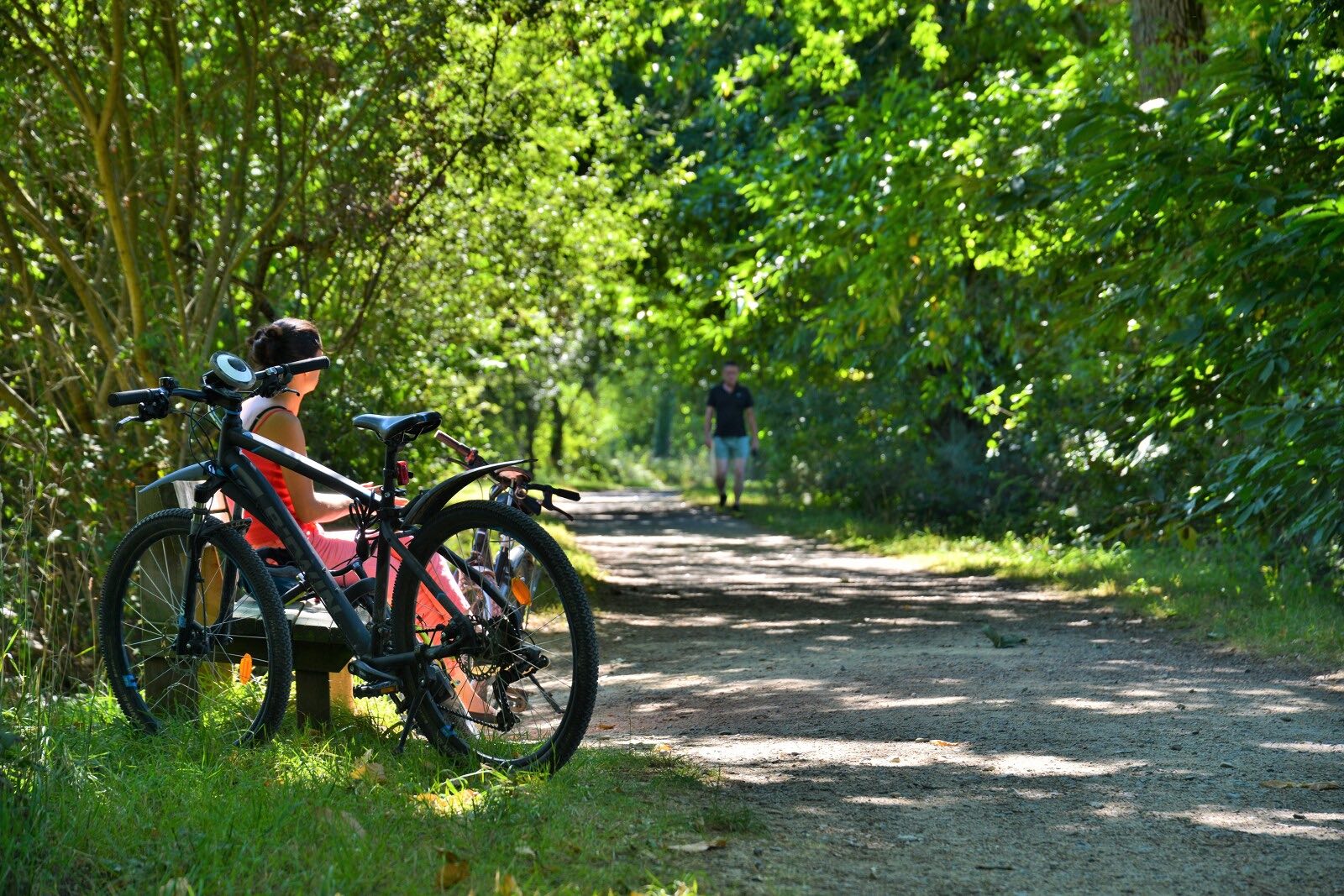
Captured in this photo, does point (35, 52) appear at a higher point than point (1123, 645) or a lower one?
higher

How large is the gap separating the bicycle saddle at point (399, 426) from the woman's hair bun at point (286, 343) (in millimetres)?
985

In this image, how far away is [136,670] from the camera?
564cm

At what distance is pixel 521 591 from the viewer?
4.84 m

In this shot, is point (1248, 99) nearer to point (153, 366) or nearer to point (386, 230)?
point (386, 230)

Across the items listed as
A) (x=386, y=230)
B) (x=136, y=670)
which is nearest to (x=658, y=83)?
(x=386, y=230)

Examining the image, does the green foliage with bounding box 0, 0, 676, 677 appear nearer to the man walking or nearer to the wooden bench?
the wooden bench

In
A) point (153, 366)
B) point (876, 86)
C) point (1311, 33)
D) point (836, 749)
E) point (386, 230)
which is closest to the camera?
point (836, 749)

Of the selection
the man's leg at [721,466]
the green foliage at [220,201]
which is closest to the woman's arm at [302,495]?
the green foliage at [220,201]

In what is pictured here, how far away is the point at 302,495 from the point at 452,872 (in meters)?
2.07

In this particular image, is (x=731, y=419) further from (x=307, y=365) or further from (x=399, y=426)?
(x=399, y=426)

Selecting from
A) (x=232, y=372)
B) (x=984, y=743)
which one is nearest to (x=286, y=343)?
(x=232, y=372)

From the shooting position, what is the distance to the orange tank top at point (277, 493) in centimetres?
553

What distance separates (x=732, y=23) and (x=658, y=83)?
121cm

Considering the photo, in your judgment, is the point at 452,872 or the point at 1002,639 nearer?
the point at 452,872
